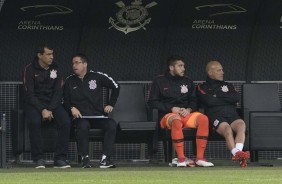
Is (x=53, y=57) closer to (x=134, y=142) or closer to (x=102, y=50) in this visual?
(x=102, y=50)

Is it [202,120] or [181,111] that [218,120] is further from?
[181,111]

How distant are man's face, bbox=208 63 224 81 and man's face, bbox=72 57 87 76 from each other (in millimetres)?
1815

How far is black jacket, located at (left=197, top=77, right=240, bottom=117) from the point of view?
14.8 metres

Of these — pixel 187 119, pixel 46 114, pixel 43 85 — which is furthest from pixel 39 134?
pixel 187 119

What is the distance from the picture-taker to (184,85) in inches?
590

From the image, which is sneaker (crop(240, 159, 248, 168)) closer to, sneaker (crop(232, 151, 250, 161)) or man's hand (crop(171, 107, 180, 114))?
sneaker (crop(232, 151, 250, 161))

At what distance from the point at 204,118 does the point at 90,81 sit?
169 cm

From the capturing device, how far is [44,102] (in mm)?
14508

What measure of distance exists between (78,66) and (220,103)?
2.07 metres

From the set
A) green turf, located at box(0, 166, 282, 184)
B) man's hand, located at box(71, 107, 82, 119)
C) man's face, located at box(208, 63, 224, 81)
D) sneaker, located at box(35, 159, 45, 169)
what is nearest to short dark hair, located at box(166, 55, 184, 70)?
man's face, located at box(208, 63, 224, 81)

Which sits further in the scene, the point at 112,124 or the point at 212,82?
the point at 212,82

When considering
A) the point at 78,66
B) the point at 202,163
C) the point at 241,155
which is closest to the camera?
the point at 241,155

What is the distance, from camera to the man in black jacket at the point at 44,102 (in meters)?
14.2

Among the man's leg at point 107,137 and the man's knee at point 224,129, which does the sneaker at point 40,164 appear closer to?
the man's leg at point 107,137
